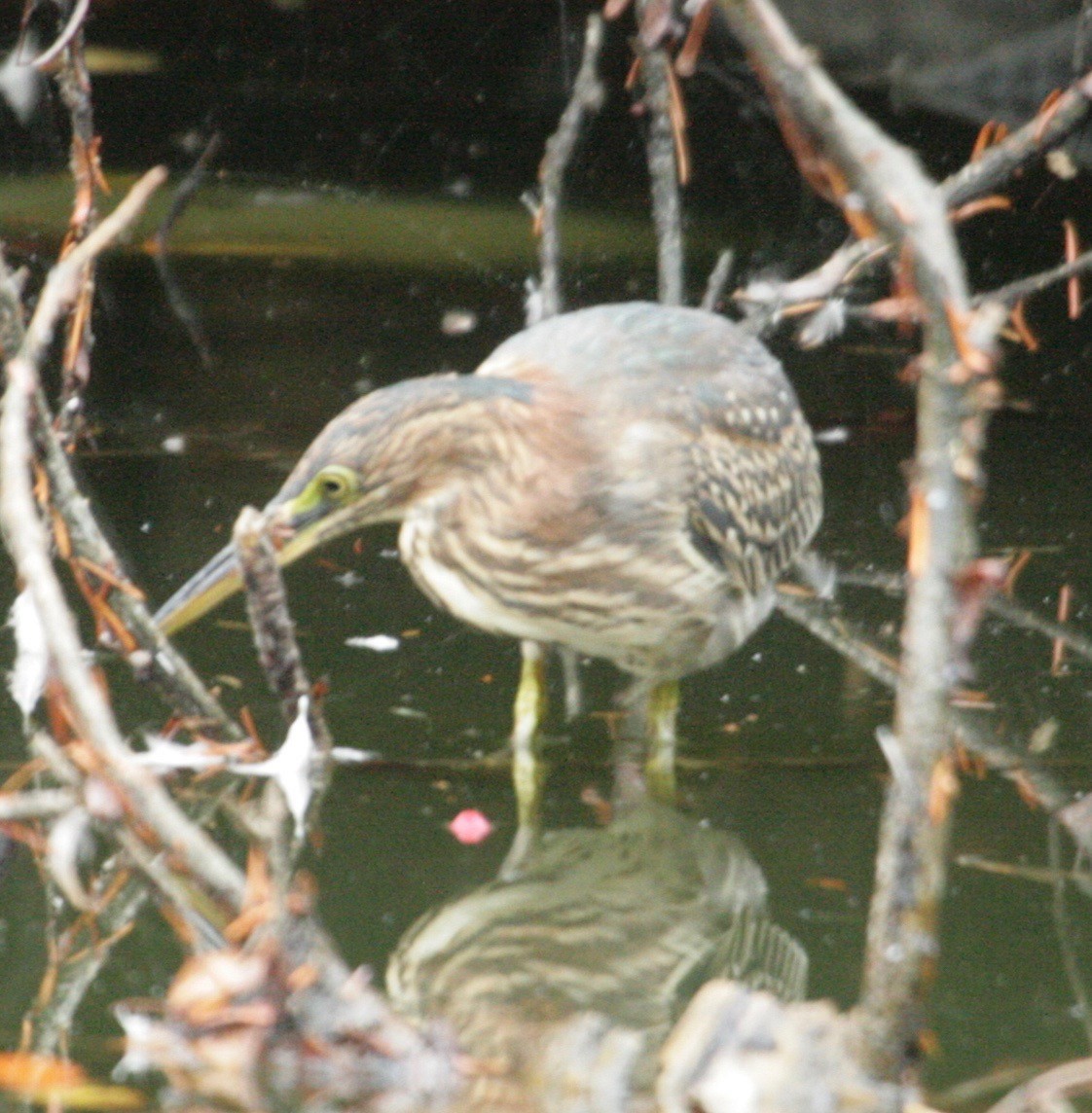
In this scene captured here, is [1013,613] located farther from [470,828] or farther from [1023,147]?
[470,828]

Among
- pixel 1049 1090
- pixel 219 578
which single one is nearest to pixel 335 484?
pixel 219 578

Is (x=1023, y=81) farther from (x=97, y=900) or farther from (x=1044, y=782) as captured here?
(x=97, y=900)

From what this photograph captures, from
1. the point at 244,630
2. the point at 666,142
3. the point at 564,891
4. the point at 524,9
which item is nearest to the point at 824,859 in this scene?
the point at 564,891

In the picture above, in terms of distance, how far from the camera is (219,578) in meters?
3.29

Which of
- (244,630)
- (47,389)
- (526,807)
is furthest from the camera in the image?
(47,389)

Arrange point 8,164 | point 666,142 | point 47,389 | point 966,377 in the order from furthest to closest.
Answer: point 8,164, point 47,389, point 666,142, point 966,377

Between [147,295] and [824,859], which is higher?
[147,295]

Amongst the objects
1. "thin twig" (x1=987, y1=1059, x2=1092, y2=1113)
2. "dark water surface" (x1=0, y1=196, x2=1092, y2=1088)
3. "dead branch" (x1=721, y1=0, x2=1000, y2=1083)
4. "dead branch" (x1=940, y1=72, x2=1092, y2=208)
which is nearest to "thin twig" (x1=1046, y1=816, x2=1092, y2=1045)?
"dark water surface" (x1=0, y1=196, x2=1092, y2=1088)

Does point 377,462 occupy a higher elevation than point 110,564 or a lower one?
higher

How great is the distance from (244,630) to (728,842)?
1211mm

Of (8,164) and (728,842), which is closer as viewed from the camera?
(728,842)

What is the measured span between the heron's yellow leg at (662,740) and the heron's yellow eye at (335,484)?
707 millimetres

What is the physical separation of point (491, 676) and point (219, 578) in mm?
823

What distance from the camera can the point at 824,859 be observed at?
3172mm
